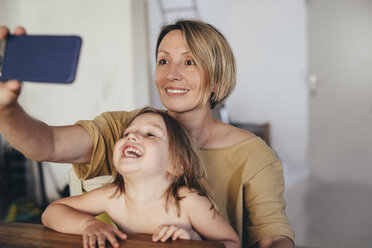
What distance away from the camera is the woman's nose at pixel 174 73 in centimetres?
117

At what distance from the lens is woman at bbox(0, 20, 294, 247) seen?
1121mm

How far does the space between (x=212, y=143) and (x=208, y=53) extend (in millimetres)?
279

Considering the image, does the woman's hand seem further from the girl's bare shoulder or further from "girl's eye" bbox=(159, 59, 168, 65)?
"girl's eye" bbox=(159, 59, 168, 65)

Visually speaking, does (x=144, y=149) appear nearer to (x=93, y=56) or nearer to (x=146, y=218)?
(x=146, y=218)

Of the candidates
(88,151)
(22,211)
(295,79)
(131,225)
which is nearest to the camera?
(131,225)

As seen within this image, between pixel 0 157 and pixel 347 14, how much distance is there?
352cm

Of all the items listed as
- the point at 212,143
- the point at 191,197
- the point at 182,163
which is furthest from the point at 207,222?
the point at 212,143

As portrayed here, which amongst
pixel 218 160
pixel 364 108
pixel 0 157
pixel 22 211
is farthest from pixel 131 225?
pixel 364 108

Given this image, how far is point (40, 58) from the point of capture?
2.14 ft

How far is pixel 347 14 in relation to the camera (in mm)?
3918

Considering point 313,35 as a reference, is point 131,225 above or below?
below

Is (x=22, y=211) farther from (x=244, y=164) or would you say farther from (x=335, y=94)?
(x=335, y=94)

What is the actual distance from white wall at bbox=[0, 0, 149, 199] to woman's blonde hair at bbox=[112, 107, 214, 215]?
1.96 metres

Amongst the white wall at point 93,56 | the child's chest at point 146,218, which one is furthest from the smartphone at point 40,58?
the white wall at point 93,56
